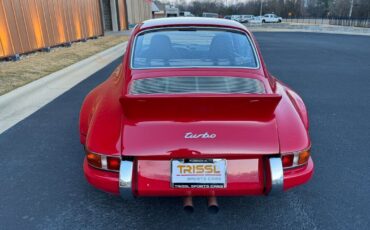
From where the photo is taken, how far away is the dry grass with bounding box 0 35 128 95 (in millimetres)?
6941

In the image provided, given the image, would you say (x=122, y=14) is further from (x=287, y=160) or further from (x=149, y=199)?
(x=287, y=160)

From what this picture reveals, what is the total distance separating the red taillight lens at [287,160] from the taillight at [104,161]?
4.03 feet

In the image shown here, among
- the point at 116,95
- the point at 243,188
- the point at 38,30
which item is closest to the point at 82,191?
the point at 116,95

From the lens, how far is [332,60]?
11.5m

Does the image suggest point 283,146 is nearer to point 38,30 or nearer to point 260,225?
point 260,225

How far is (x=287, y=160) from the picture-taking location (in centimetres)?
218

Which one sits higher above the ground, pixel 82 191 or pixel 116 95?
pixel 116 95

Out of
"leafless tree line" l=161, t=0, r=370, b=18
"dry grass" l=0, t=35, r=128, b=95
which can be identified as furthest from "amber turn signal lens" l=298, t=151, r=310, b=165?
"leafless tree line" l=161, t=0, r=370, b=18

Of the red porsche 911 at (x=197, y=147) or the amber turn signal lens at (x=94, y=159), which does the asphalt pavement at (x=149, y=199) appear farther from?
the amber turn signal lens at (x=94, y=159)

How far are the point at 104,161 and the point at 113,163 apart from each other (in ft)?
0.25

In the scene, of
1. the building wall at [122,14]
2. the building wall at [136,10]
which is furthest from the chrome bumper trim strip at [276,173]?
the building wall at [136,10]

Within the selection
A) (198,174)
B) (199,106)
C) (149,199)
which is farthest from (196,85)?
(149,199)

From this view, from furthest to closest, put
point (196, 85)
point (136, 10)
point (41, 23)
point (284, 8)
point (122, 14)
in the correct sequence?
point (284, 8)
point (136, 10)
point (122, 14)
point (41, 23)
point (196, 85)

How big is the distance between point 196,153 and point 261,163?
0.50 m
